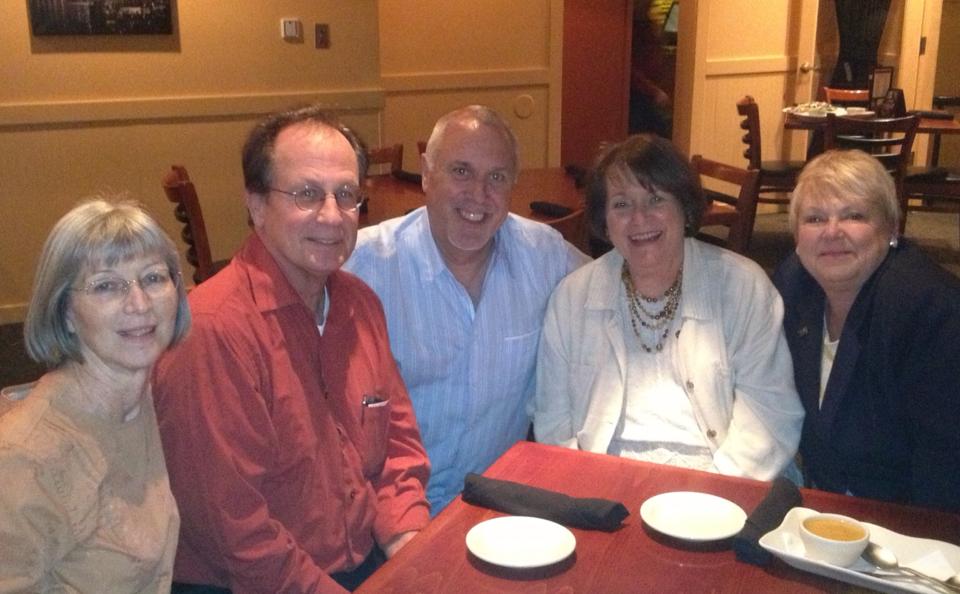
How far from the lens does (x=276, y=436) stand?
1.55m

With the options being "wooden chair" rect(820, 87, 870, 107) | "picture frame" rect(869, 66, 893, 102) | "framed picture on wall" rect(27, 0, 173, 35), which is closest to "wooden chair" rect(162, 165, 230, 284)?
"framed picture on wall" rect(27, 0, 173, 35)

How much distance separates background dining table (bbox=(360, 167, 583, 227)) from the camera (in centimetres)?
335

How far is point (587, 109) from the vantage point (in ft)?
24.2

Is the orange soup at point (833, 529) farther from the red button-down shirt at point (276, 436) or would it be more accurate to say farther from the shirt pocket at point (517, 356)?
the shirt pocket at point (517, 356)

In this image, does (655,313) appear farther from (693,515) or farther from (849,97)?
(849,97)

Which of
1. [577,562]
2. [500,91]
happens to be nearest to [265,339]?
[577,562]

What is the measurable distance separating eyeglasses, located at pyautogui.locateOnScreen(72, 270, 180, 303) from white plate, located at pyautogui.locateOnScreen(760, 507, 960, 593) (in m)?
0.94

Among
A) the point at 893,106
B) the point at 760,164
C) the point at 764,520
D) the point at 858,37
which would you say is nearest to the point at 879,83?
the point at 893,106

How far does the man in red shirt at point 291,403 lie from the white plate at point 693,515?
529 mm

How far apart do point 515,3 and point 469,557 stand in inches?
205

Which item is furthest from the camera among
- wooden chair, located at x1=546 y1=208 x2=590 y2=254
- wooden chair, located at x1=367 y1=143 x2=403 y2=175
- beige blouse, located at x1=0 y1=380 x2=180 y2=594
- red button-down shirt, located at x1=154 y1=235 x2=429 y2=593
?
wooden chair, located at x1=367 y1=143 x2=403 y2=175

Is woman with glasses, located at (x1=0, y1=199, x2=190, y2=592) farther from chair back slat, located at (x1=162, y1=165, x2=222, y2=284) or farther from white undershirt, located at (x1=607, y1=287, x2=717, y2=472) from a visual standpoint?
chair back slat, located at (x1=162, y1=165, x2=222, y2=284)

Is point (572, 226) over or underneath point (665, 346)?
over

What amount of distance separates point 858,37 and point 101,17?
5752mm
